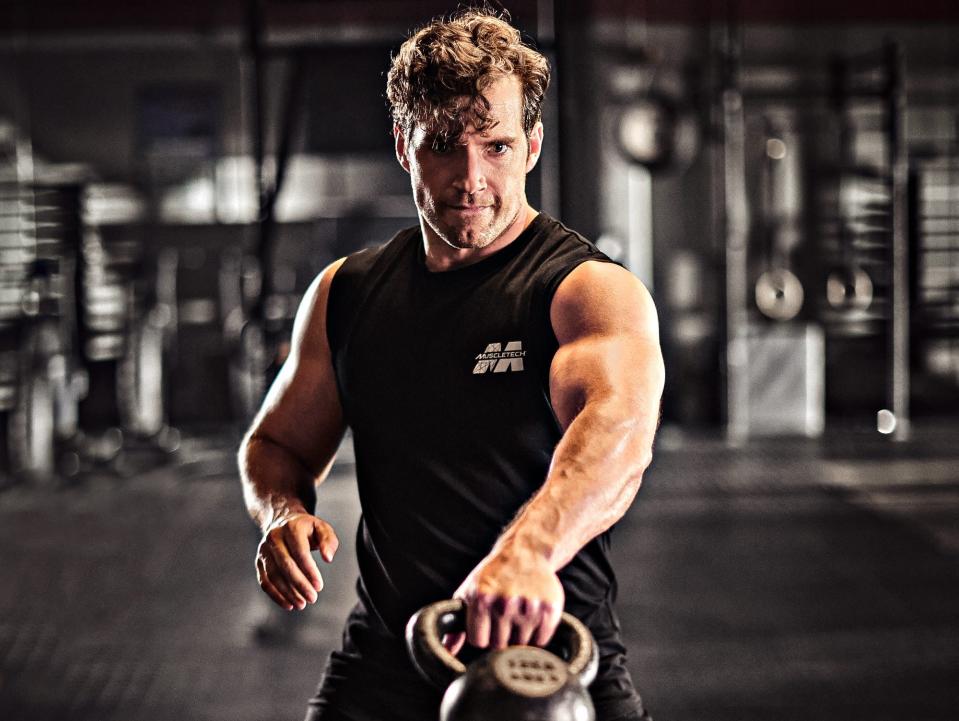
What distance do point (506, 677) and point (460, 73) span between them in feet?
2.35

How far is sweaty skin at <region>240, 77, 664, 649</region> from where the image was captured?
1.09 meters

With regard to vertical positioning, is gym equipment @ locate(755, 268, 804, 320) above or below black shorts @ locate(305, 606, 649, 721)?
above

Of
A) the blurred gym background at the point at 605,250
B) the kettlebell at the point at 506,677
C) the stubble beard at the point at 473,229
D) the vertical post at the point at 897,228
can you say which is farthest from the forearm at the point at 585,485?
the vertical post at the point at 897,228

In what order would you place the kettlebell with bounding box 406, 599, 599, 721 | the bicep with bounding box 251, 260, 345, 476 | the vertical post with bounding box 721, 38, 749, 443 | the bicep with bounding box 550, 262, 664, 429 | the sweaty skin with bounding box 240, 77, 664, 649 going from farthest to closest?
the vertical post with bounding box 721, 38, 749, 443
the bicep with bounding box 251, 260, 345, 476
the bicep with bounding box 550, 262, 664, 429
the sweaty skin with bounding box 240, 77, 664, 649
the kettlebell with bounding box 406, 599, 599, 721

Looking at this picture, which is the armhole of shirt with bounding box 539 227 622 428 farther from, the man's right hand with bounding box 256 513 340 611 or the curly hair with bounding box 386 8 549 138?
the man's right hand with bounding box 256 513 340 611

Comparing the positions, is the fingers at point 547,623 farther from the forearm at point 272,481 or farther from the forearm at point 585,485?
the forearm at point 272,481

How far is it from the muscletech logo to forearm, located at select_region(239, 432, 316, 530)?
1.03 ft

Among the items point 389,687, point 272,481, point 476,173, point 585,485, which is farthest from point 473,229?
point 389,687

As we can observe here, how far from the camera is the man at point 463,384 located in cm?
135

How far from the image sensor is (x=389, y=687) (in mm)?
1479

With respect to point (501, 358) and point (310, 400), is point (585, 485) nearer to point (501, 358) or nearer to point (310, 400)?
point (501, 358)

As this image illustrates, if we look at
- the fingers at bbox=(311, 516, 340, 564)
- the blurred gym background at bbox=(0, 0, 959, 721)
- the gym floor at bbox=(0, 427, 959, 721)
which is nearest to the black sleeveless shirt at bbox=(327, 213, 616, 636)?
the fingers at bbox=(311, 516, 340, 564)

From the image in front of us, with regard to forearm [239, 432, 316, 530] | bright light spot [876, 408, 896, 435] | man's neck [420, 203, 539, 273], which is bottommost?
bright light spot [876, 408, 896, 435]

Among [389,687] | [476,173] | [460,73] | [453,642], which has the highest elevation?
[460,73]
